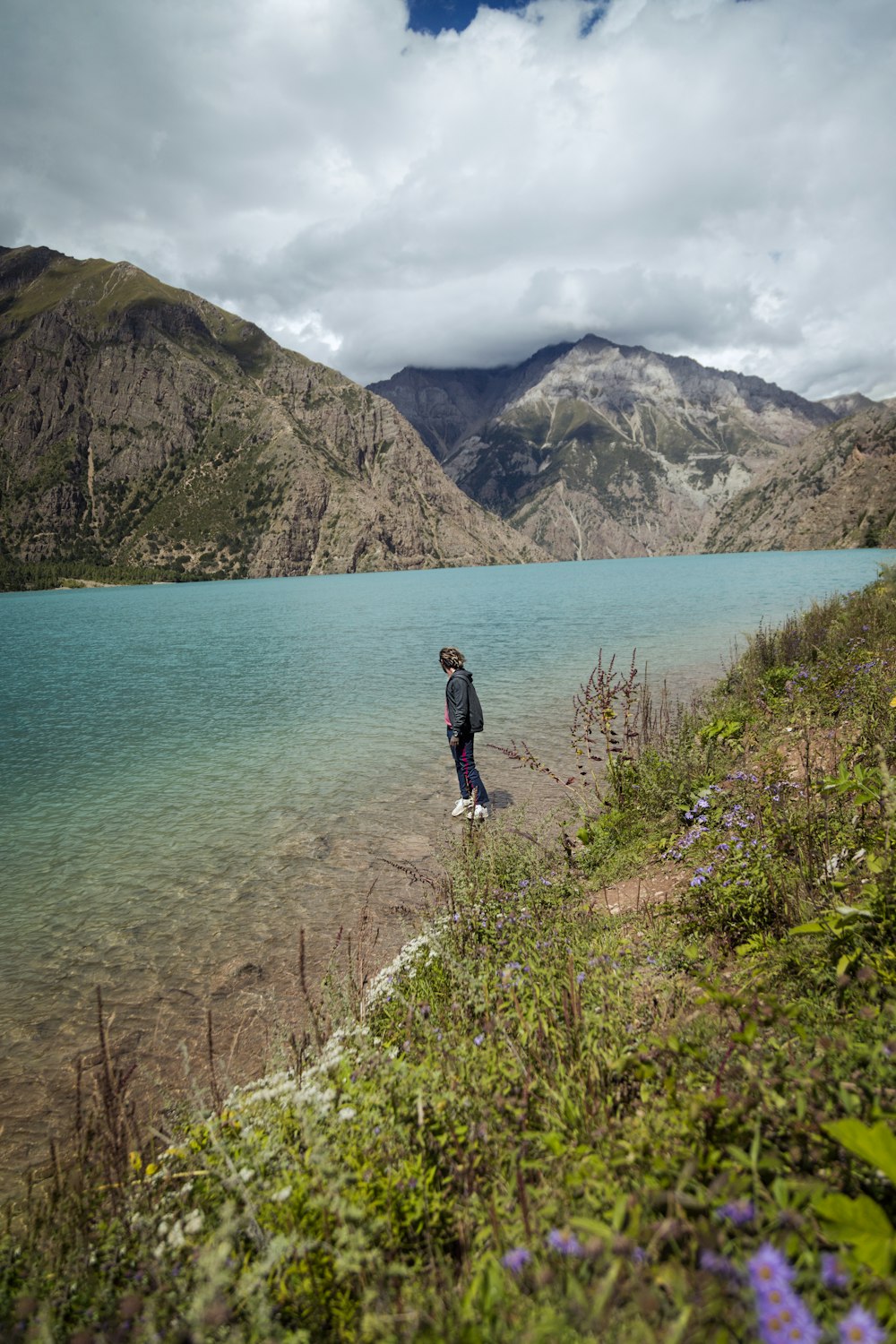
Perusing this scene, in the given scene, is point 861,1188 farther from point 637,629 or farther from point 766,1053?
point 637,629

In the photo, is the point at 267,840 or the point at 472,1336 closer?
the point at 472,1336

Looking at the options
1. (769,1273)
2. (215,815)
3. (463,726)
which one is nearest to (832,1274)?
(769,1273)

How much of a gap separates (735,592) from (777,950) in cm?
5851

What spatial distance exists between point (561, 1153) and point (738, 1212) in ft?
3.24

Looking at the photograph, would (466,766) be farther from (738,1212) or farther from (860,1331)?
(860,1331)

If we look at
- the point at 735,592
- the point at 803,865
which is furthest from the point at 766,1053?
the point at 735,592

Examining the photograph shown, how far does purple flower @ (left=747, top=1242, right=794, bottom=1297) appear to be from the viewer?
1394 mm

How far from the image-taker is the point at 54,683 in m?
27.1

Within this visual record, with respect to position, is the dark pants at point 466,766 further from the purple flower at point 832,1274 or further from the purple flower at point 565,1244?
the purple flower at point 832,1274

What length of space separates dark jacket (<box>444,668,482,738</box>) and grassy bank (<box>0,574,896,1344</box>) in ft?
16.1

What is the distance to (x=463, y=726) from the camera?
36.0 ft

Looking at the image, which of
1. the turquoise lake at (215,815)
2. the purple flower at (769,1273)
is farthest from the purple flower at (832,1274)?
the turquoise lake at (215,815)

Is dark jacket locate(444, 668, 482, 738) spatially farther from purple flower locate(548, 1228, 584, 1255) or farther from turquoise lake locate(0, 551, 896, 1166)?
purple flower locate(548, 1228, 584, 1255)

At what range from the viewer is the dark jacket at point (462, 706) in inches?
431
